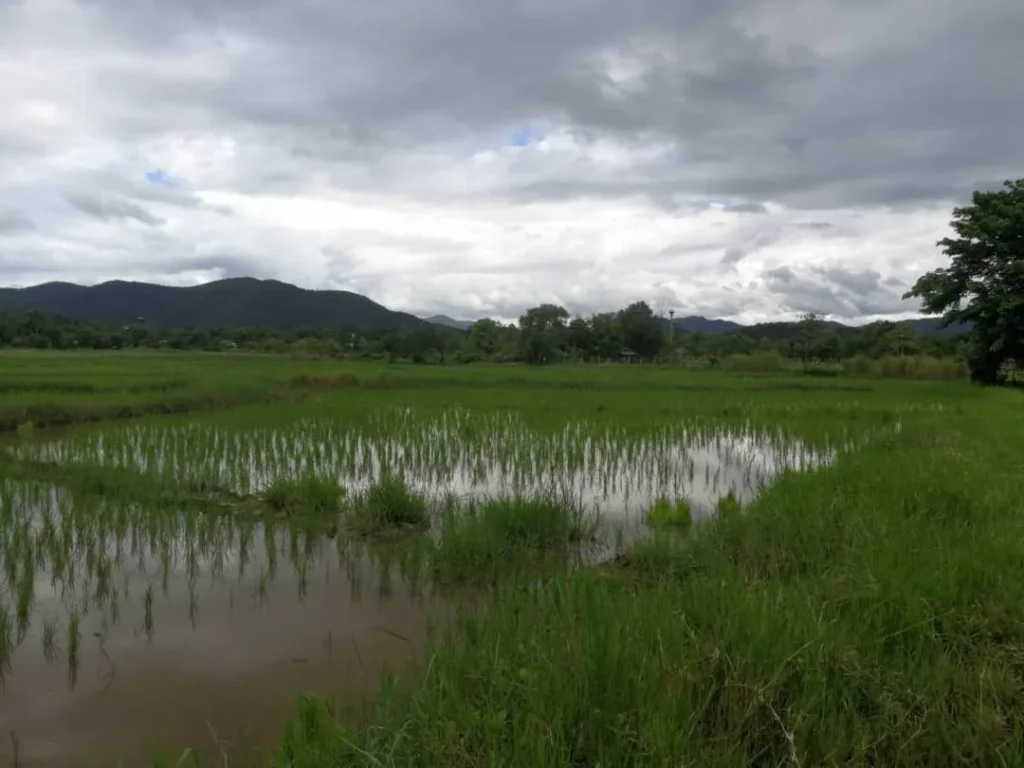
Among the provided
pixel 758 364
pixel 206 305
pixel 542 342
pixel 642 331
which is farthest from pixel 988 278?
pixel 206 305

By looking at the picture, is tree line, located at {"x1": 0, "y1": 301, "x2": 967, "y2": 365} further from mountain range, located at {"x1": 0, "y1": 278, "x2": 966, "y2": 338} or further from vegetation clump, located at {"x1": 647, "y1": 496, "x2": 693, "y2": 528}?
mountain range, located at {"x1": 0, "y1": 278, "x2": 966, "y2": 338}

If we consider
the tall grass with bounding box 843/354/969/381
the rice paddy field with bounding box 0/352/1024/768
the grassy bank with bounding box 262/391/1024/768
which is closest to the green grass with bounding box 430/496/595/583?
the rice paddy field with bounding box 0/352/1024/768

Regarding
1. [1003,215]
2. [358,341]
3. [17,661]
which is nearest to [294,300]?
[358,341]

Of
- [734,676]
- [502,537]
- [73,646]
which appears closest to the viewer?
[734,676]

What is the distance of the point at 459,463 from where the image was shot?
841 centimetres

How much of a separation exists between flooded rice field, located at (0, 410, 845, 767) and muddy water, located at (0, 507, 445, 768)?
12 mm

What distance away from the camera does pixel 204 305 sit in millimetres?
133375

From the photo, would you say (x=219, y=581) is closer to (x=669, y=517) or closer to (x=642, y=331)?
(x=669, y=517)

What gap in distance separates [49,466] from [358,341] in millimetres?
49978

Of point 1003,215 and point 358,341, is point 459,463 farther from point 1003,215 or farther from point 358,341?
point 358,341

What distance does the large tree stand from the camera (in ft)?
58.4

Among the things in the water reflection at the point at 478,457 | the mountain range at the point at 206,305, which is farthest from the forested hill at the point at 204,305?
the water reflection at the point at 478,457

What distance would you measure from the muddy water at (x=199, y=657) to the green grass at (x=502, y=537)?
36 cm

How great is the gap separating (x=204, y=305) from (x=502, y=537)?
14374 cm
